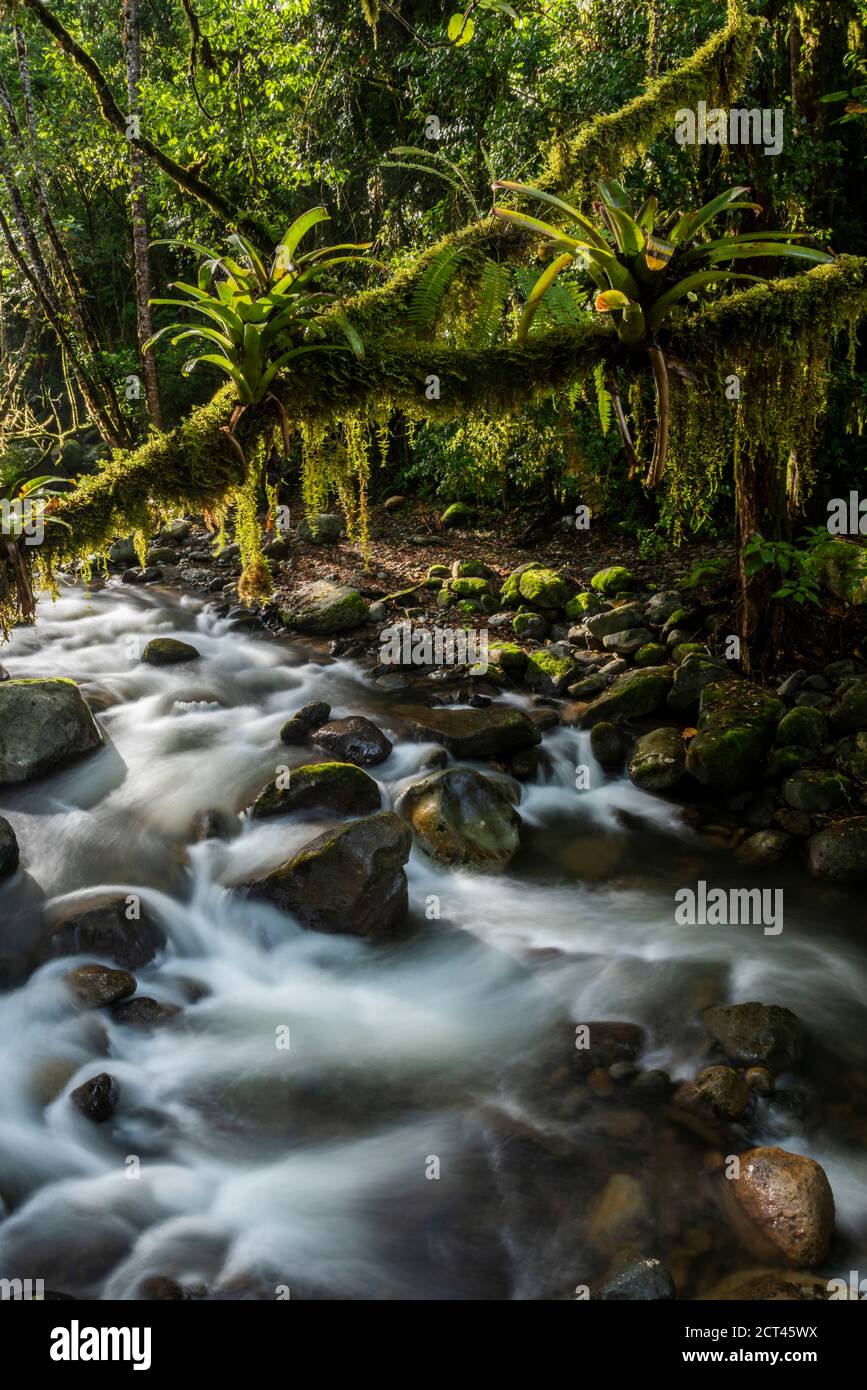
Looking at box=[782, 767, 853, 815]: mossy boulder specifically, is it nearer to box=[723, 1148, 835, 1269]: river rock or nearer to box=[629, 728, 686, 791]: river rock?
box=[629, 728, 686, 791]: river rock

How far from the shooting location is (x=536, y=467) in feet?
33.7

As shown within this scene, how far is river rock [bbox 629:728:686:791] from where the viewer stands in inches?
290

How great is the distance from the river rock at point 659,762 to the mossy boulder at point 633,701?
21.4 inches

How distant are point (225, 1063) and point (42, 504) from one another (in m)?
3.40

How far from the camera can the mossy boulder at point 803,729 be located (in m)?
7.05

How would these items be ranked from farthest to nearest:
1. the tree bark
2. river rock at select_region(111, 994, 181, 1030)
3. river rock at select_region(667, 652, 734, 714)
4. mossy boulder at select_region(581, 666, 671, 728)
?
mossy boulder at select_region(581, 666, 671, 728), river rock at select_region(667, 652, 734, 714), the tree bark, river rock at select_region(111, 994, 181, 1030)

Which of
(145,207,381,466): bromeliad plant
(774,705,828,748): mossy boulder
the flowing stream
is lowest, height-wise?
the flowing stream

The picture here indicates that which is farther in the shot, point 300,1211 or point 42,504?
point 300,1211

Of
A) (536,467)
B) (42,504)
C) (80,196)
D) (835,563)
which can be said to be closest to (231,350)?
(42,504)

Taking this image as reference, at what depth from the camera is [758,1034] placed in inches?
182

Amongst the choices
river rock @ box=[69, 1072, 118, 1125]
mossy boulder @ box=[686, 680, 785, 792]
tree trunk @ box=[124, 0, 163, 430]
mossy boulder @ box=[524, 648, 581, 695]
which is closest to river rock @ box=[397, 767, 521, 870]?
mossy boulder @ box=[686, 680, 785, 792]

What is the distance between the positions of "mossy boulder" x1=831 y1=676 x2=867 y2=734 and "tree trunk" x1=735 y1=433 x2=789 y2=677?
904 millimetres

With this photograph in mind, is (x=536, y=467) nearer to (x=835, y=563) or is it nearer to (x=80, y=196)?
(x=835, y=563)
